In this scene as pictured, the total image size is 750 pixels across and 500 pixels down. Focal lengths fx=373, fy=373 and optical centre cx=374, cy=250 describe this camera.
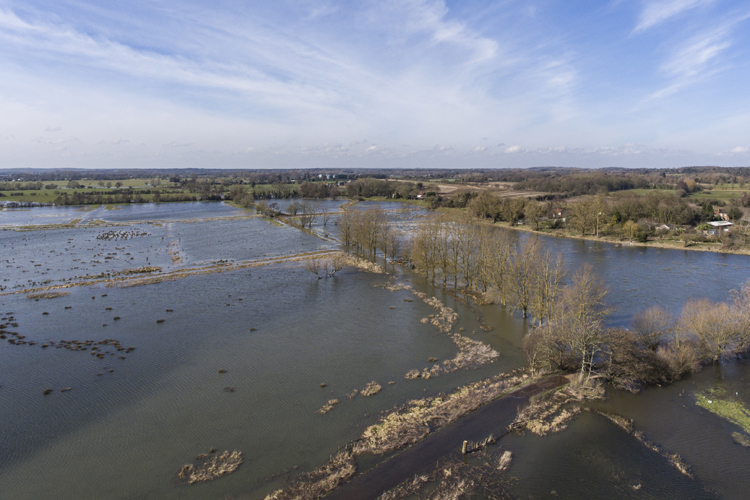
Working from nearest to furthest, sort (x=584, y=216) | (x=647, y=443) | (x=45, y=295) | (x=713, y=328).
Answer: (x=647, y=443) < (x=713, y=328) < (x=45, y=295) < (x=584, y=216)

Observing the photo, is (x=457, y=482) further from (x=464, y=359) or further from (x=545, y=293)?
(x=545, y=293)

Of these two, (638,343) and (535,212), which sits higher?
(535,212)

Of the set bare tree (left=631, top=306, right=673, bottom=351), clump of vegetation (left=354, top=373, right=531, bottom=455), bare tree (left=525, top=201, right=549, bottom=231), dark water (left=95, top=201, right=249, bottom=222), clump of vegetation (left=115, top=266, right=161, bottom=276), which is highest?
bare tree (left=525, top=201, right=549, bottom=231)

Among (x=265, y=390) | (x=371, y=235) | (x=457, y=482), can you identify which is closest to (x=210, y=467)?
(x=265, y=390)

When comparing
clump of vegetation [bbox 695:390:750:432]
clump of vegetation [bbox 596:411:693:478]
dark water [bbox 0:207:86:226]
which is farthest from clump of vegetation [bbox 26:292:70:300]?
dark water [bbox 0:207:86:226]

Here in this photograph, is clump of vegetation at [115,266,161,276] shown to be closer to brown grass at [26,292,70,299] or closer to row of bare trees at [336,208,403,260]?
brown grass at [26,292,70,299]

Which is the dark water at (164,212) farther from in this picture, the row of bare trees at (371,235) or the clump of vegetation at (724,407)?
the clump of vegetation at (724,407)

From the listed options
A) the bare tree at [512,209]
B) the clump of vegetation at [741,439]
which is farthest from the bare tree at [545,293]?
the bare tree at [512,209]
